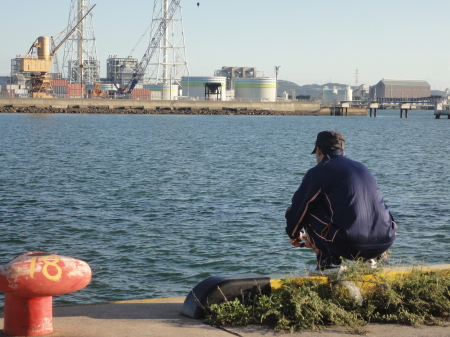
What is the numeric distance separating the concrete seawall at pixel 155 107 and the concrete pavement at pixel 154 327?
99177 mm

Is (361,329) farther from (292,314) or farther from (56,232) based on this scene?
(56,232)

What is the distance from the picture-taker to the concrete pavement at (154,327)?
4586 millimetres

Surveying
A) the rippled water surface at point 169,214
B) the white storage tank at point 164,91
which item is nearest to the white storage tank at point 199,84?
the white storage tank at point 164,91

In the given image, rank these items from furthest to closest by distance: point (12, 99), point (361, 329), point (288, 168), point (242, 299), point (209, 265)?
A: point (12, 99), point (288, 168), point (209, 265), point (242, 299), point (361, 329)

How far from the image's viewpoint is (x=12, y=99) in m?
101

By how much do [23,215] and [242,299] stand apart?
10.4 meters

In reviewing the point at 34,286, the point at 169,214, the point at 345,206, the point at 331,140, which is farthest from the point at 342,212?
the point at 169,214

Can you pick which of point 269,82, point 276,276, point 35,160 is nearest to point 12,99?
point 269,82

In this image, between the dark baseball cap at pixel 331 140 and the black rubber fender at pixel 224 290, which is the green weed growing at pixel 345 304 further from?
the dark baseball cap at pixel 331 140

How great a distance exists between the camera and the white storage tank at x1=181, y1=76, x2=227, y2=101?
423ft

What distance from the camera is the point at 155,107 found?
111 metres

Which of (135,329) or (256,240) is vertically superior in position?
(135,329)

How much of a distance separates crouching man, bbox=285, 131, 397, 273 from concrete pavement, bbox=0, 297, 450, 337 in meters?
0.62

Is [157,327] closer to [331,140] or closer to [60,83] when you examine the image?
[331,140]
